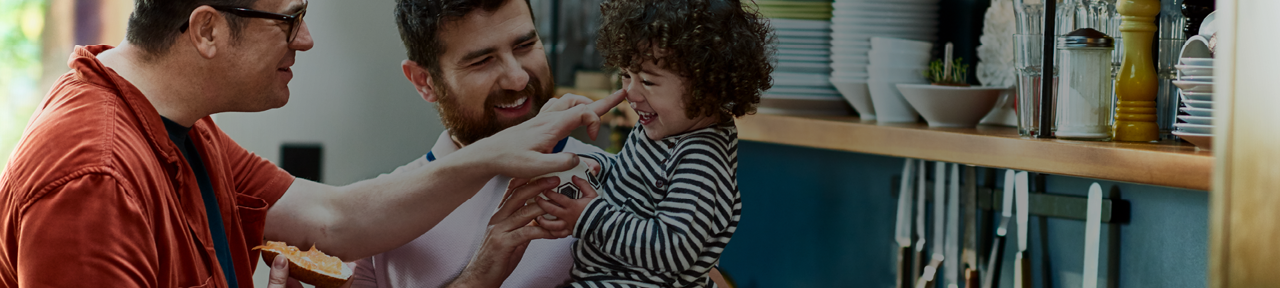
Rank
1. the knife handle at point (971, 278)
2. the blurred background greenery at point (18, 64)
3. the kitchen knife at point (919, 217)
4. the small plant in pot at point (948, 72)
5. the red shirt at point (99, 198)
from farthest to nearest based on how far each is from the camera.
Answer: the blurred background greenery at point (18, 64), the kitchen knife at point (919, 217), the knife handle at point (971, 278), the small plant in pot at point (948, 72), the red shirt at point (99, 198)

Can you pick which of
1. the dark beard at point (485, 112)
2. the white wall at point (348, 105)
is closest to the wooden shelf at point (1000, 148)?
the dark beard at point (485, 112)

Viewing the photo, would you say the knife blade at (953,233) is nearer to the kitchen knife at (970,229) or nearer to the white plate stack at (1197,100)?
the kitchen knife at (970,229)

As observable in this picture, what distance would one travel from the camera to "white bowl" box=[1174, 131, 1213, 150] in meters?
0.93

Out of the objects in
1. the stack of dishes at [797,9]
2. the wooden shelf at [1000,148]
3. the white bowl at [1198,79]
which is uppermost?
the stack of dishes at [797,9]

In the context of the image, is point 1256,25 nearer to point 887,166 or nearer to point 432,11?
point 432,11

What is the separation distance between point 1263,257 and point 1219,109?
11 cm

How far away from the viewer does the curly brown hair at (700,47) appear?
1.03 meters

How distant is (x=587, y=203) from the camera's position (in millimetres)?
1094

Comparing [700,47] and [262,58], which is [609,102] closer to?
[700,47]

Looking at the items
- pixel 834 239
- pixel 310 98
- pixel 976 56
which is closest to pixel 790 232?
pixel 834 239

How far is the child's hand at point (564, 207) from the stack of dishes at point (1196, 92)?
0.66 m

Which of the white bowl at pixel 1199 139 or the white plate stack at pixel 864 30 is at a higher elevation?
the white plate stack at pixel 864 30

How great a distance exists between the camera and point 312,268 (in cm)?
116

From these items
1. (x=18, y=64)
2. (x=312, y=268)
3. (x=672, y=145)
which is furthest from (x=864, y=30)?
(x=18, y=64)
